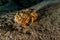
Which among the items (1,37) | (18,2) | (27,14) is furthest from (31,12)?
(18,2)

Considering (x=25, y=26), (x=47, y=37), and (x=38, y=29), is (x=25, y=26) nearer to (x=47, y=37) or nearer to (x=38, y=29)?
(x=38, y=29)

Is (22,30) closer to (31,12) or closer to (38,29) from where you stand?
(38,29)

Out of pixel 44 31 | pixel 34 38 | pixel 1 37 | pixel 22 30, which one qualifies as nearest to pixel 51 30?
pixel 44 31

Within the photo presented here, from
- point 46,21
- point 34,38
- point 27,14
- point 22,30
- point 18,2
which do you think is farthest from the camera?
point 18,2

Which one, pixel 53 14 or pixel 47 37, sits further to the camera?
pixel 53 14

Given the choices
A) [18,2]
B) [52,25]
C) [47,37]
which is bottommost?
[47,37]

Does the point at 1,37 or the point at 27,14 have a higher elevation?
the point at 27,14

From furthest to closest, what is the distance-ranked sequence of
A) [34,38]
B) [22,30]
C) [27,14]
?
[27,14]
[22,30]
[34,38]
